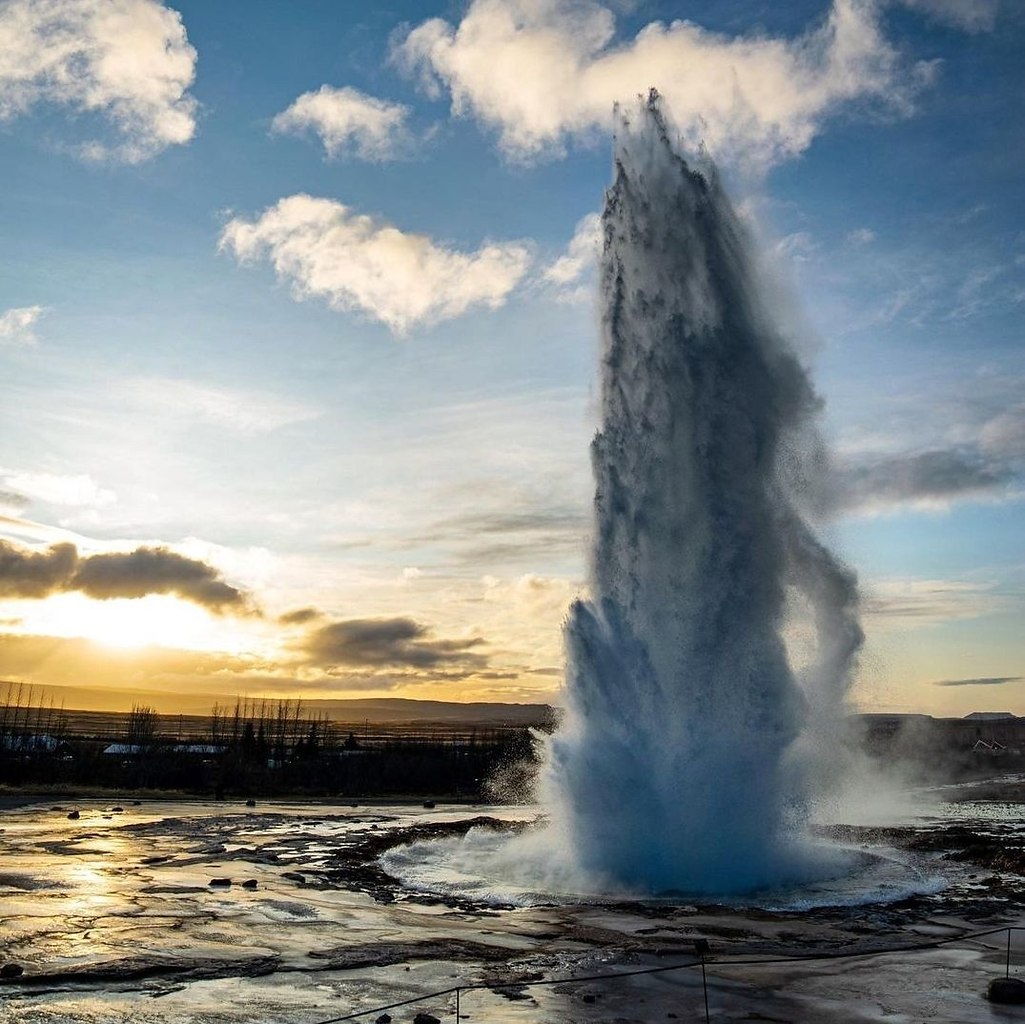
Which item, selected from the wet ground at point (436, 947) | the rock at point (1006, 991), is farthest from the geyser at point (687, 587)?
the rock at point (1006, 991)

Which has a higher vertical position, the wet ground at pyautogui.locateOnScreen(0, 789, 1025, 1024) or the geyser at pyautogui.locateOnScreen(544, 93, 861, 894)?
the geyser at pyautogui.locateOnScreen(544, 93, 861, 894)

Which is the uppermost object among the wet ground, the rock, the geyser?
the geyser

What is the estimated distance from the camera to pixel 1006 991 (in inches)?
535

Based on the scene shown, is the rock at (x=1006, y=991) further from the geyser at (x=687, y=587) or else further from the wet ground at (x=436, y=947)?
the geyser at (x=687, y=587)

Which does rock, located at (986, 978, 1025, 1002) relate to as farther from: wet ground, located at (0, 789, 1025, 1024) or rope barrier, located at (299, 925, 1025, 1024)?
rope barrier, located at (299, 925, 1025, 1024)

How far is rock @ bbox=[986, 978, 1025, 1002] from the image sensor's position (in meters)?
13.5

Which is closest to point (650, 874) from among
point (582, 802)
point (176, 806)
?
point (582, 802)

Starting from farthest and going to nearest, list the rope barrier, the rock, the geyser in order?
the geyser < the rock < the rope barrier

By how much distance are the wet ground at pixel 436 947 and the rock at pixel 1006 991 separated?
38 cm

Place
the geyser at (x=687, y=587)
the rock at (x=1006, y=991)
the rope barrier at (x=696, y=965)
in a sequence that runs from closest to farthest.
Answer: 1. the rope barrier at (x=696, y=965)
2. the rock at (x=1006, y=991)
3. the geyser at (x=687, y=587)

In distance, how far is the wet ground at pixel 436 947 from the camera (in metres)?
13.2

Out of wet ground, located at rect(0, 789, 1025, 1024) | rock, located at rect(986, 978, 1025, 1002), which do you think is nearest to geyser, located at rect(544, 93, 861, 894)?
wet ground, located at rect(0, 789, 1025, 1024)

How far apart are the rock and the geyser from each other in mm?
9515

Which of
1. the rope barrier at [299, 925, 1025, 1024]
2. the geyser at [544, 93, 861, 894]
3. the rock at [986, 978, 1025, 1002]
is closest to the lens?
the rope barrier at [299, 925, 1025, 1024]
